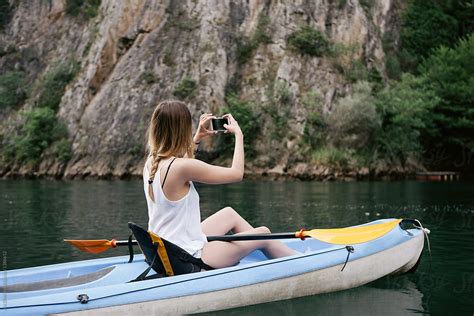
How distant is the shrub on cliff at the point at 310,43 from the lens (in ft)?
153

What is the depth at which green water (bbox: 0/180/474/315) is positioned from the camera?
726 centimetres

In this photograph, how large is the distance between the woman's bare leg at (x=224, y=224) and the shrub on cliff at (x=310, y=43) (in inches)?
1600

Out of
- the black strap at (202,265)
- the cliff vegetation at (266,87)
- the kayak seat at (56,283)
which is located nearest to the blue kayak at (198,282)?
the kayak seat at (56,283)

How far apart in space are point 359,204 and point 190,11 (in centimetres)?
3218

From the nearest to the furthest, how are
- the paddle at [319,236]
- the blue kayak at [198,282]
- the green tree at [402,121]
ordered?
the blue kayak at [198,282] → the paddle at [319,236] → the green tree at [402,121]

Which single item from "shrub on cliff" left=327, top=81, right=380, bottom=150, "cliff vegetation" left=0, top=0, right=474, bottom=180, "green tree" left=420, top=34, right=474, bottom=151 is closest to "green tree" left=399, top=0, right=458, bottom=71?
"cliff vegetation" left=0, top=0, right=474, bottom=180

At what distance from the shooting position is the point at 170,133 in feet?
20.1

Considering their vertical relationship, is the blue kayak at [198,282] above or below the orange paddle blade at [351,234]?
below

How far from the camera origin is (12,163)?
45000mm

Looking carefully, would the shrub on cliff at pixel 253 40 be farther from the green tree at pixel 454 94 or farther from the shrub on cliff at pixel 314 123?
the green tree at pixel 454 94

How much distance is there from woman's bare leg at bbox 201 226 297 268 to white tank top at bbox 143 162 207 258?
0.65ft

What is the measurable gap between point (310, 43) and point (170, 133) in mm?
41716

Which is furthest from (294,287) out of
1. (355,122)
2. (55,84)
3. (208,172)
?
(55,84)

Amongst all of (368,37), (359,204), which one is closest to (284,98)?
(368,37)
